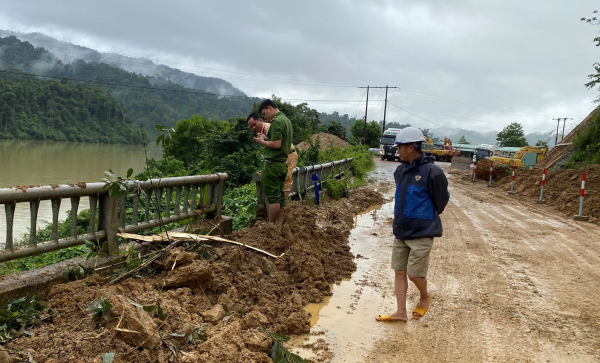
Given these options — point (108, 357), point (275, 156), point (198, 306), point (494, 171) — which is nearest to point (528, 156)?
point (494, 171)

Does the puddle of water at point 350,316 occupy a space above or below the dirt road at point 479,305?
below

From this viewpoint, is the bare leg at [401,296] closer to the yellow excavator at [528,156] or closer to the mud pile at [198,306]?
the mud pile at [198,306]

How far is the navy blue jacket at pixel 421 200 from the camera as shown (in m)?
3.79

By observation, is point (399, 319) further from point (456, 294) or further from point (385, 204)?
point (385, 204)

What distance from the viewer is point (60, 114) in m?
65.8

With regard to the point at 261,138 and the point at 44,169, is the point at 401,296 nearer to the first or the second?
the point at 261,138

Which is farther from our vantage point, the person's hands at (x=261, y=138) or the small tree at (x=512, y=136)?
the small tree at (x=512, y=136)

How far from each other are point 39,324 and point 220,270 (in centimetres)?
155

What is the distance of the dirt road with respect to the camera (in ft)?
11.4

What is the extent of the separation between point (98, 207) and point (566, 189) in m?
14.4

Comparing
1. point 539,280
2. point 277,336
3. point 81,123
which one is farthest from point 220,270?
point 81,123

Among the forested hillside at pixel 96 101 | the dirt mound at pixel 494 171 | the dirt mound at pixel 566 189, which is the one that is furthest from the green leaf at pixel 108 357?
the dirt mound at pixel 494 171

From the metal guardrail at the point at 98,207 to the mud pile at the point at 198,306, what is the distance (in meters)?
0.43

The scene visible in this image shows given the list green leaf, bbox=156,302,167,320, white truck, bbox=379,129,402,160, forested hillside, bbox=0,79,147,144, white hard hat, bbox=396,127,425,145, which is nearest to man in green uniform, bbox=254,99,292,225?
white hard hat, bbox=396,127,425,145
